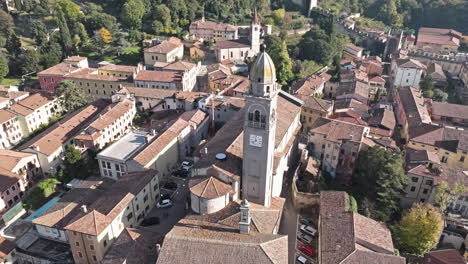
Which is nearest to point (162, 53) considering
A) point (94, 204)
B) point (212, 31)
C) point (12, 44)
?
point (212, 31)

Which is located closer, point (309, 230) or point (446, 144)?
point (309, 230)

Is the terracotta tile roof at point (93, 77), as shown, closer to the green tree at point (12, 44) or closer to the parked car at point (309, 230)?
the green tree at point (12, 44)

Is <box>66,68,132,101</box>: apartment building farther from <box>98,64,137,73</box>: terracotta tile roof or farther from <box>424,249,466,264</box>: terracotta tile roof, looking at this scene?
<box>424,249,466,264</box>: terracotta tile roof

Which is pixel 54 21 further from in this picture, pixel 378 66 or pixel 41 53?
pixel 378 66

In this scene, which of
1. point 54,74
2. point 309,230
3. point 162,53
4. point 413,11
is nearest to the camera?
point 309,230

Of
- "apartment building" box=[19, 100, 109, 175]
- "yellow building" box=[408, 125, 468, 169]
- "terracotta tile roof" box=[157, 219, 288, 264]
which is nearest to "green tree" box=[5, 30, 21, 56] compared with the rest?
"apartment building" box=[19, 100, 109, 175]

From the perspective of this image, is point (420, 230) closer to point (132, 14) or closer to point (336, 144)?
point (336, 144)
